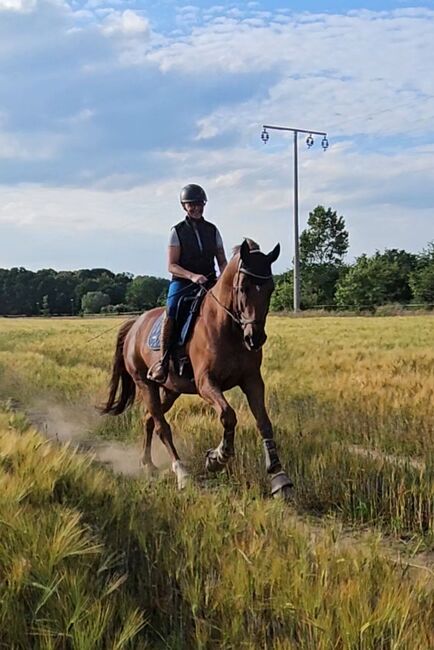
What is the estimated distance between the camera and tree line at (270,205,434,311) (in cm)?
7075

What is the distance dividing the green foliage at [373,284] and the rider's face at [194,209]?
62973 mm

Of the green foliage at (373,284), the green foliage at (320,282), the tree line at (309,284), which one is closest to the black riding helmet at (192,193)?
the tree line at (309,284)

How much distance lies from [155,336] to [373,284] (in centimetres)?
6610

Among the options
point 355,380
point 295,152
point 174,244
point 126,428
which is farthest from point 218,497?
point 295,152

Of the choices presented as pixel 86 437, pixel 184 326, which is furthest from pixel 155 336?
pixel 86 437

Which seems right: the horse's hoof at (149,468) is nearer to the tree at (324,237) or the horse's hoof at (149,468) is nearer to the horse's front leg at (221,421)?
the horse's front leg at (221,421)

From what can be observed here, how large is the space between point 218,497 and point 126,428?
540cm

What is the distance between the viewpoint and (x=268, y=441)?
6.41m

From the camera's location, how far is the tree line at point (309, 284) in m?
68.8

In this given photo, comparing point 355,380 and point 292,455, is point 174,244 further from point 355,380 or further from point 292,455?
point 355,380

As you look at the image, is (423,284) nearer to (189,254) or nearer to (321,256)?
(321,256)

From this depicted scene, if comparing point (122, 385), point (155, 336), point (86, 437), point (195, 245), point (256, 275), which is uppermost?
point (195, 245)

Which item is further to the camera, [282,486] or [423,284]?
[423,284]

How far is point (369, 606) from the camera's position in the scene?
126 inches
